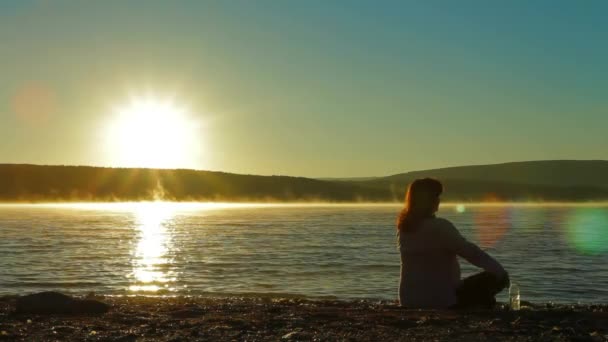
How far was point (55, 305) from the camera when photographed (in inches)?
503

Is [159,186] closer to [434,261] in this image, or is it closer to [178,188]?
[178,188]

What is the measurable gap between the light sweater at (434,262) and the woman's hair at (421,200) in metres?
0.09

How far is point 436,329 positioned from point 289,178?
526ft

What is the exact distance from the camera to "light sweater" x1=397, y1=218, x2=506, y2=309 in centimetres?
1025

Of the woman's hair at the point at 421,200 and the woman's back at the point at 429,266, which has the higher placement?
the woman's hair at the point at 421,200

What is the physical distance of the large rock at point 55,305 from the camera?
1269 cm

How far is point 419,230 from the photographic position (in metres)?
10.5

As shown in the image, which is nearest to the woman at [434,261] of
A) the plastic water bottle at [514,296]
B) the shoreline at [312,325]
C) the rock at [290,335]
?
the shoreline at [312,325]

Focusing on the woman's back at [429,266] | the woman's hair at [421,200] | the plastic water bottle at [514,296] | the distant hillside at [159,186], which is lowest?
the plastic water bottle at [514,296]

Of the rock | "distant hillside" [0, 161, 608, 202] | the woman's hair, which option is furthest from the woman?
"distant hillside" [0, 161, 608, 202]

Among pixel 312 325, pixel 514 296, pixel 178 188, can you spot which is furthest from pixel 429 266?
pixel 178 188

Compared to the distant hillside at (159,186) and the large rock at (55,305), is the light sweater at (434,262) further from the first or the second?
the distant hillside at (159,186)

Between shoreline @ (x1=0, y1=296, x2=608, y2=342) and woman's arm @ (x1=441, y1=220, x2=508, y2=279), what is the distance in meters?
0.72

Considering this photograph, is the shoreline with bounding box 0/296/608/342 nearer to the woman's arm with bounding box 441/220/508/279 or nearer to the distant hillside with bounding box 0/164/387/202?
the woman's arm with bounding box 441/220/508/279
